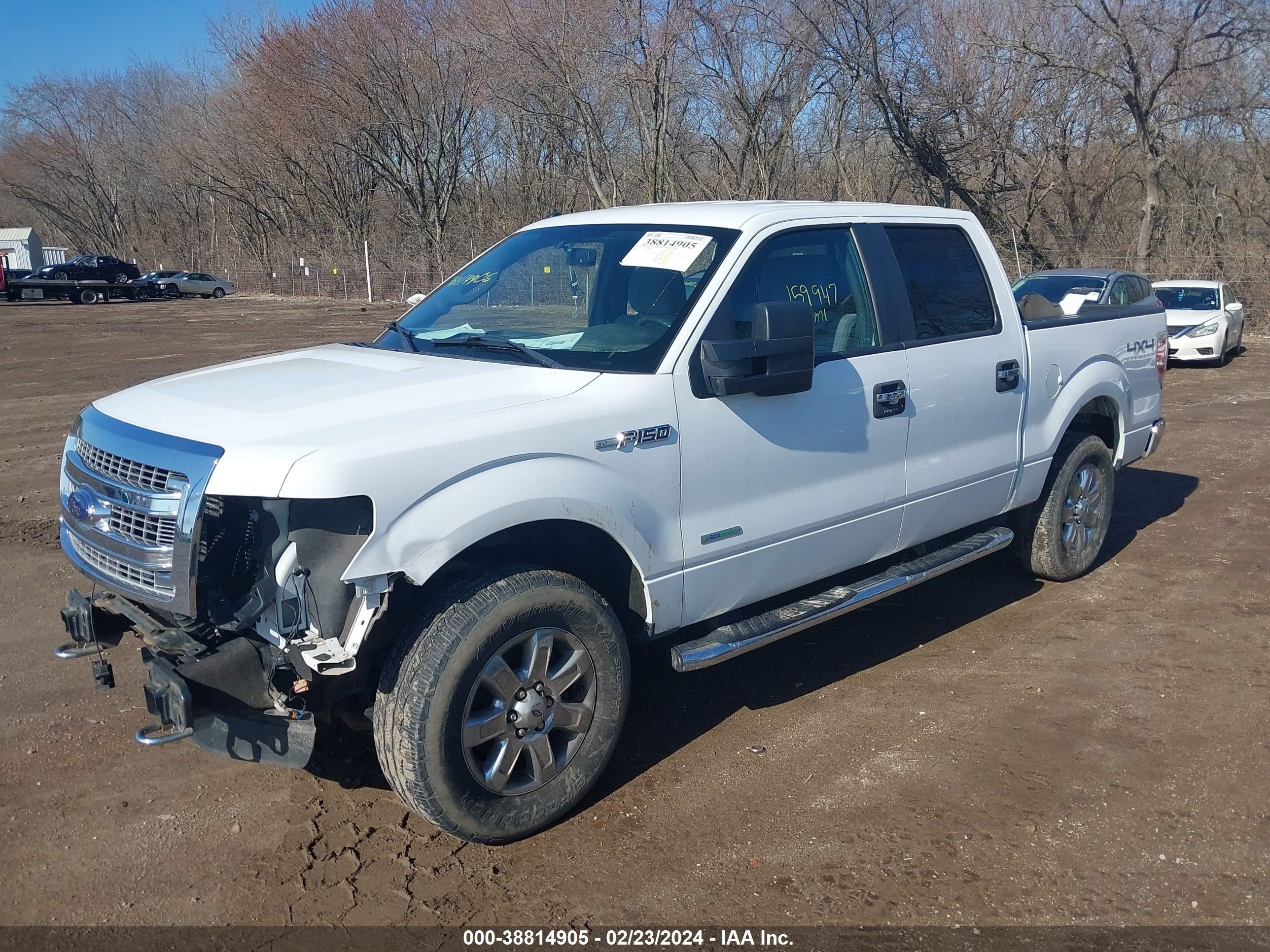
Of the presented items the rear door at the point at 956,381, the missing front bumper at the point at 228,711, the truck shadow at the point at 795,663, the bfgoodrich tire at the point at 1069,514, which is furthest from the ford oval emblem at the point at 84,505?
the bfgoodrich tire at the point at 1069,514

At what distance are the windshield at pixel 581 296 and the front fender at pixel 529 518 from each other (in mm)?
501

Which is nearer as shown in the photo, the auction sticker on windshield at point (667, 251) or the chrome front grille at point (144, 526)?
the chrome front grille at point (144, 526)

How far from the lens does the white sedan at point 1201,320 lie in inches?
720

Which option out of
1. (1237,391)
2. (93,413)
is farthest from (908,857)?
(1237,391)

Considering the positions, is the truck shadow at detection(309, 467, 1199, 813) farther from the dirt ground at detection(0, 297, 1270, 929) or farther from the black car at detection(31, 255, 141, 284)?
the black car at detection(31, 255, 141, 284)

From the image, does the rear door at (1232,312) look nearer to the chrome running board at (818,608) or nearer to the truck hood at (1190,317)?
the truck hood at (1190,317)

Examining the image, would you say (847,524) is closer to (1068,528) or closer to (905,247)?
(905,247)

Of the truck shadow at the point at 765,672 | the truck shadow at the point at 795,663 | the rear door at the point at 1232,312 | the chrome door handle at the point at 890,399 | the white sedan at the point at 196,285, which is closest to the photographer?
the truck shadow at the point at 765,672

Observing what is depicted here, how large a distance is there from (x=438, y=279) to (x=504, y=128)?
27.9ft

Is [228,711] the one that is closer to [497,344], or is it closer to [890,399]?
[497,344]

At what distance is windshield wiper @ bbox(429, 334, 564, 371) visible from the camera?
4016mm

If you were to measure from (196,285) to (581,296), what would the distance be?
46.9 m

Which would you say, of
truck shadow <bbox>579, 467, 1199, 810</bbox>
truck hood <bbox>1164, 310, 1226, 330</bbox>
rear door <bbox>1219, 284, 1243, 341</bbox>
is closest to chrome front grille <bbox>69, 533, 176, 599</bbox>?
truck shadow <bbox>579, 467, 1199, 810</bbox>

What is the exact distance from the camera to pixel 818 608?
4.55 m
